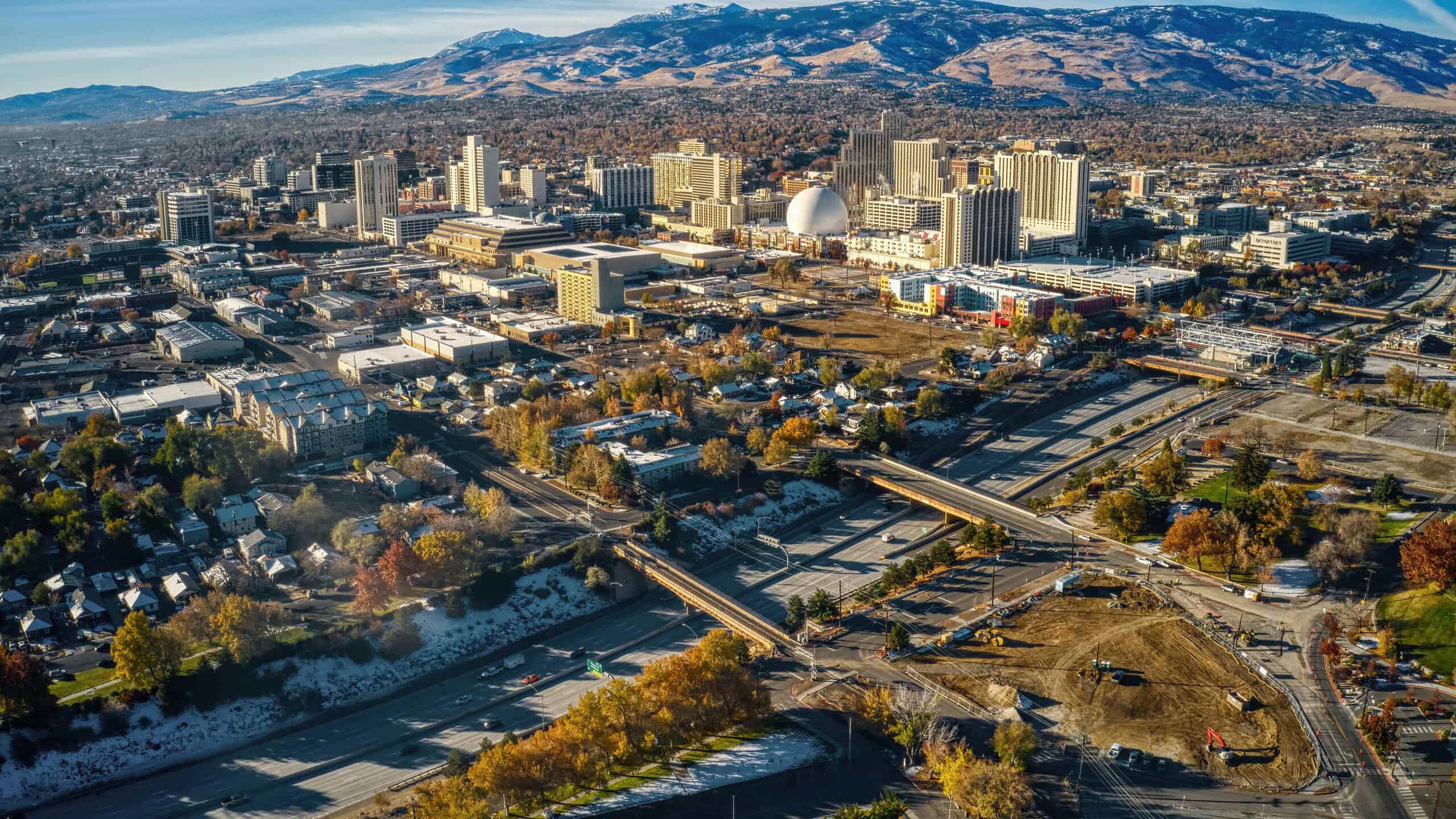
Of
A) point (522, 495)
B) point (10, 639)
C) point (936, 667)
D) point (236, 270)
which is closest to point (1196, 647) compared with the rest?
point (936, 667)

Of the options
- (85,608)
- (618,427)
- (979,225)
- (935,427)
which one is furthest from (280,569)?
(979,225)

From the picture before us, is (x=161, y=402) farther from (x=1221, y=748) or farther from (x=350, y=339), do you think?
(x=1221, y=748)

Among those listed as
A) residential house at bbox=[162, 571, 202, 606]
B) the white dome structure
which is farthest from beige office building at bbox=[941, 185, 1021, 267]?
residential house at bbox=[162, 571, 202, 606]

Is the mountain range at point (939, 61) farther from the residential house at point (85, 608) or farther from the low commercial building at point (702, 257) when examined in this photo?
the residential house at point (85, 608)

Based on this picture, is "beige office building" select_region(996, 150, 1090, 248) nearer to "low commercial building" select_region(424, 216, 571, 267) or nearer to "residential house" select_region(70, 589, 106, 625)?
"low commercial building" select_region(424, 216, 571, 267)

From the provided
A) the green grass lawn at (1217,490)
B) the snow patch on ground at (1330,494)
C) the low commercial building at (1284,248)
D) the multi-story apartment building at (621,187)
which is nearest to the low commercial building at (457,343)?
the green grass lawn at (1217,490)
